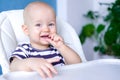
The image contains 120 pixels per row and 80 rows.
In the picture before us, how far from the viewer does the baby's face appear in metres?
1.21

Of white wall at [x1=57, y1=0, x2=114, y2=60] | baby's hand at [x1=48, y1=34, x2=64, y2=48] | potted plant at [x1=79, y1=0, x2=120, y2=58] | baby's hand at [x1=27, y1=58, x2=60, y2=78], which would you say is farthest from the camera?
potted plant at [x1=79, y1=0, x2=120, y2=58]

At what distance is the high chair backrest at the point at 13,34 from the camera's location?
4.12ft

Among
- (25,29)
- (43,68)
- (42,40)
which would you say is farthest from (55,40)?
(43,68)

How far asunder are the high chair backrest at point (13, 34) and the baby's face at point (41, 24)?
141mm

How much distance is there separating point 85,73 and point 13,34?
1.88 ft

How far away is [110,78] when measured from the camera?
857 mm

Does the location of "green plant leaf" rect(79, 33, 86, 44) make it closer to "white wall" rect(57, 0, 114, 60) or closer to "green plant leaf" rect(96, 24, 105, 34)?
"white wall" rect(57, 0, 114, 60)

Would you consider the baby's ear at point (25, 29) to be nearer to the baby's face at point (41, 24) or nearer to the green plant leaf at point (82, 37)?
the baby's face at point (41, 24)

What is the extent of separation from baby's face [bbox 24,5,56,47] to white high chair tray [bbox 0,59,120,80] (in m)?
0.27

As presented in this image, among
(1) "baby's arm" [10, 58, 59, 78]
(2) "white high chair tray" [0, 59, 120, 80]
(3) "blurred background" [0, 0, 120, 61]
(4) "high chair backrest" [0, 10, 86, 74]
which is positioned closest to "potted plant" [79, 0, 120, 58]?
(3) "blurred background" [0, 0, 120, 61]

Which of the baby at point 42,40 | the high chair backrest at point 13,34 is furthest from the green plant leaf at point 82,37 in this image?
the baby at point 42,40

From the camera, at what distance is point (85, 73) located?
3.01ft

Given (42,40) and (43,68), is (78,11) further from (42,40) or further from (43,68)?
(43,68)

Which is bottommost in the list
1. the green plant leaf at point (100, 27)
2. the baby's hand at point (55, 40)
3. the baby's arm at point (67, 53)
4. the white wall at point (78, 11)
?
the green plant leaf at point (100, 27)
